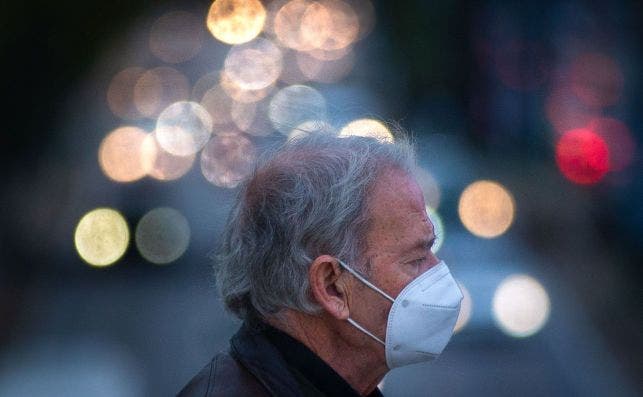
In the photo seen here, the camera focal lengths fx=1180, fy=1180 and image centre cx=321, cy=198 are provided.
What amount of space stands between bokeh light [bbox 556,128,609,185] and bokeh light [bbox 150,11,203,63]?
7.46 metres

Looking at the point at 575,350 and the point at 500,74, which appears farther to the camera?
the point at 500,74

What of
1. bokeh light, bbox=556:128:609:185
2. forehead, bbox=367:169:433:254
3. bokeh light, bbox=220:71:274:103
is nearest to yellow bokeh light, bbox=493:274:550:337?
bokeh light, bbox=556:128:609:185

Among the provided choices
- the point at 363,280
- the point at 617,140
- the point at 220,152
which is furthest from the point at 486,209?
the point at 363,280

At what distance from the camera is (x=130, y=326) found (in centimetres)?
1192

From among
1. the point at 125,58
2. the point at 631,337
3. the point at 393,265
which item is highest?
the point at 125,58

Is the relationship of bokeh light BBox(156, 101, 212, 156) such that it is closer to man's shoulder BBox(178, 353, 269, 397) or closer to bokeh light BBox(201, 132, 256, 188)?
bokeh light BBox(201, 132, 256, 188)

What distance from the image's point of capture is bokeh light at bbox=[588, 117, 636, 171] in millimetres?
14109

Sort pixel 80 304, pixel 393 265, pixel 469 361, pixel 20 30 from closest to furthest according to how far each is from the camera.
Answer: pixel 393 265 < pixel 469 361 < pixel 80 304 < pixel 20 30

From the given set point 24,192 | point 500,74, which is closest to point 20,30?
point 24,192

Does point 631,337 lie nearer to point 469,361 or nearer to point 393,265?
point 469,361

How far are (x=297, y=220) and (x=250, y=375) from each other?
0.39 metres

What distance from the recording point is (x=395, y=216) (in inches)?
116

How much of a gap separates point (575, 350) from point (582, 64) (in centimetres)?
730

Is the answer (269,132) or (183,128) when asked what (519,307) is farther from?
(183,128)
